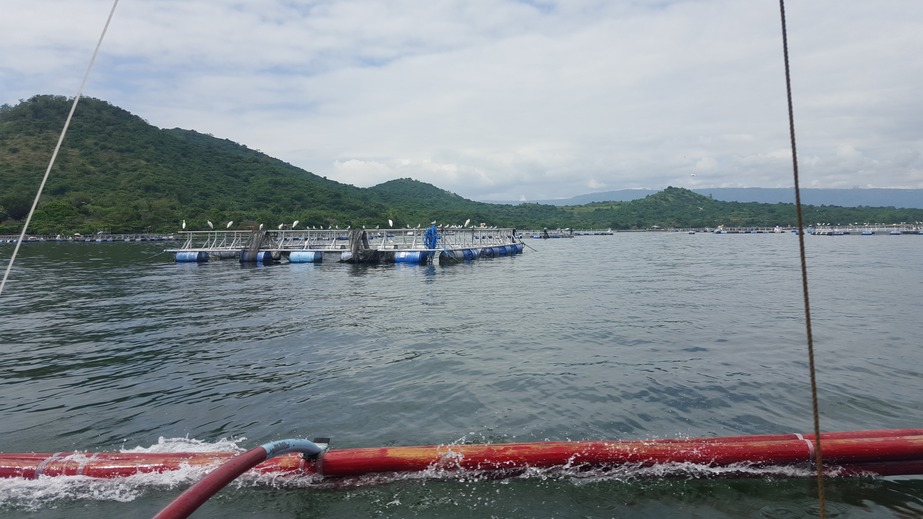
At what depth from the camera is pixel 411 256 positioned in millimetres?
44719

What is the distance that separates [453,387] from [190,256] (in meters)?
44.0

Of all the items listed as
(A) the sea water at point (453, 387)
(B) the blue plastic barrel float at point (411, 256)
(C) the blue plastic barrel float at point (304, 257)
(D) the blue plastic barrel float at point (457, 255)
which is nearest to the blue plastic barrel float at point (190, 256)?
(C) the blue plastic barrel float at point (304, 257)

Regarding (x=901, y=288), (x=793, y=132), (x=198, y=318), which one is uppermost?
(x=793, y=132)

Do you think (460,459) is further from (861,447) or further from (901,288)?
(901,288)

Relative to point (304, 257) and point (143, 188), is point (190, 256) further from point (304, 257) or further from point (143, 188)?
point (143, 188)

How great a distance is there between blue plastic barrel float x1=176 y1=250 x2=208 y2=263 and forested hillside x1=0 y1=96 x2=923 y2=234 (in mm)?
55825

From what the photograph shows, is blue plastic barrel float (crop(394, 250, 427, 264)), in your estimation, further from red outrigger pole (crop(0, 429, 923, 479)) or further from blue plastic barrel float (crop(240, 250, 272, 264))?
red outrigger pole (crop(0, 429, 923, 479))

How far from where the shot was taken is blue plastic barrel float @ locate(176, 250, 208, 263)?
4684cm

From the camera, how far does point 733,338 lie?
15.2 metres

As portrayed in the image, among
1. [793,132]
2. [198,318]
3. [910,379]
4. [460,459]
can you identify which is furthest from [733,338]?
[198,318]

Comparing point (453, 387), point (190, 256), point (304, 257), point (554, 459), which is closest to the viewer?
point (554, 459)

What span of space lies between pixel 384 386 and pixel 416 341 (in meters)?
4.47

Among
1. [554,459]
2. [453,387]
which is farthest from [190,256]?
[554,459]

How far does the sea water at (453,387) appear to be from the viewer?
6.09 m
